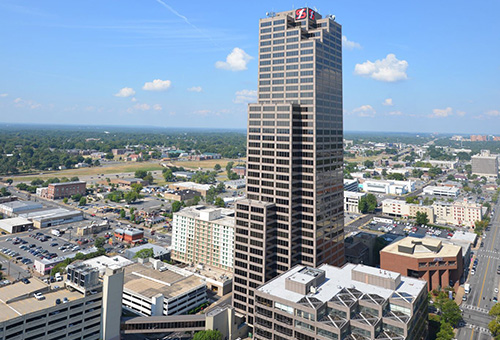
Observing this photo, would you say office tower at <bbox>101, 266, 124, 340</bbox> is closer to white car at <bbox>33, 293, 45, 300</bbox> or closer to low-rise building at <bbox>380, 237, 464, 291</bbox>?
white car at <bbox>33, 293, 45, 300</bbox>

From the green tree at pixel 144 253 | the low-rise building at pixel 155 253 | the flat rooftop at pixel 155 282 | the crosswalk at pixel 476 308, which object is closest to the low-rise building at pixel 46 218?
the low-rise building at pixel 155 253

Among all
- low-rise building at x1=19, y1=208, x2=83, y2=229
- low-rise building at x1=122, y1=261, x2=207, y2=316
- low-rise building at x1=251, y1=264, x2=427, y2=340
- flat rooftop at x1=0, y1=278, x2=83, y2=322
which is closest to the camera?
low-rise building at x1=251, y1=264, x2=427, y2=340

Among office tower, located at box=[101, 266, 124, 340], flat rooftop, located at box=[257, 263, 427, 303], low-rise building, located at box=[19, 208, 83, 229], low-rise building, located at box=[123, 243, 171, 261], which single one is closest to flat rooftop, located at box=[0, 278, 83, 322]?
office tower, located at box=[101, 266, 124, 340]

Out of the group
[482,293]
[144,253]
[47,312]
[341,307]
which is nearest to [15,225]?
[144,253]

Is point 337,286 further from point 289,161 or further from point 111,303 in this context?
point 111,303

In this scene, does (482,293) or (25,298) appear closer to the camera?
(25,298)

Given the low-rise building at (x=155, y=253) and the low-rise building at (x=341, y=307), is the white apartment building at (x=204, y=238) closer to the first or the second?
the low-rise building at (x=155, y=253)
